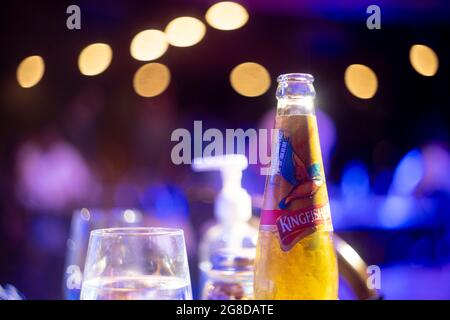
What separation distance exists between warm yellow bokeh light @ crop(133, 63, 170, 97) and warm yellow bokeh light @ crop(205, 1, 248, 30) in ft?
0.63

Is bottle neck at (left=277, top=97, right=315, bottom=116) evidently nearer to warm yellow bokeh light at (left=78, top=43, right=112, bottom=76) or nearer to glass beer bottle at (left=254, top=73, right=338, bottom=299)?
glass beer bottle at (left=254, top=73, right=338, bottom=299)

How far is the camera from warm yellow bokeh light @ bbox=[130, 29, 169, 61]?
135 centimetres

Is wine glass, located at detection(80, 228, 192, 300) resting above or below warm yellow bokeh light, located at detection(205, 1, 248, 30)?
below

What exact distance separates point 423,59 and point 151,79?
80 centimetres

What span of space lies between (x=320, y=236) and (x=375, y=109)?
1049 millimetres

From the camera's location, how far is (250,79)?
143 centimetres

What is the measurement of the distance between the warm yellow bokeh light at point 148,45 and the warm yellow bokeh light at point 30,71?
25 cm

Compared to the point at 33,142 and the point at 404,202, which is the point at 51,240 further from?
the point at 404,202

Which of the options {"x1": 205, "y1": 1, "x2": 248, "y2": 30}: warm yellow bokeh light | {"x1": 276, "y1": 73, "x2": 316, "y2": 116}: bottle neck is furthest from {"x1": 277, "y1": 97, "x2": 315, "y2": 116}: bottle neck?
{"x1": 205, "y1": 1, "x2": 248, "y2": 30}: warm yellow bokeh light

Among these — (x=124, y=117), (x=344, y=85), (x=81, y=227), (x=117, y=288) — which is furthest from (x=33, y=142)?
(x=117, y=288)

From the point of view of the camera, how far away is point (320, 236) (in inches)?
18.8
